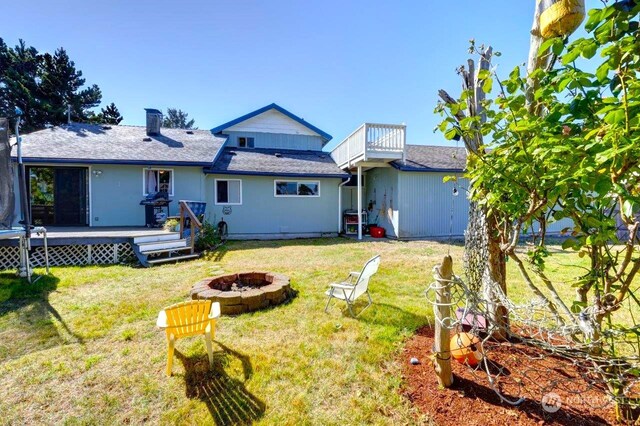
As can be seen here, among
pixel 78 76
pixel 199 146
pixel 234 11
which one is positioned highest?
pixel 78 76

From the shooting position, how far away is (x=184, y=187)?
37.2 ft

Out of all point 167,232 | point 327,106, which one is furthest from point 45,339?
point 327,106

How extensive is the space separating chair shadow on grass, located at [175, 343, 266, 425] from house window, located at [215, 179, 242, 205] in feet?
30.7

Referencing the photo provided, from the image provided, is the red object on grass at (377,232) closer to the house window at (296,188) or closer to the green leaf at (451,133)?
the house window at (296,188)

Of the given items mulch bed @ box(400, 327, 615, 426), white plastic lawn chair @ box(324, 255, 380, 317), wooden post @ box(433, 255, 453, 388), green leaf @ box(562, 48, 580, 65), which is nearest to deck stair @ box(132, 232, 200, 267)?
white plastic lawn chair @ box(324, 255, 380, 317)

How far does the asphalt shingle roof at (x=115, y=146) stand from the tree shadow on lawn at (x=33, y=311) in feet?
18.4

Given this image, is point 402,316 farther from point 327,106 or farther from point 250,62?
point 327,106

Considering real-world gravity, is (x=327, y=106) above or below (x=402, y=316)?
above

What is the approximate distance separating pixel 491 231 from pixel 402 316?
1.67 metres

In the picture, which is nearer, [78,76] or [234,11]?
[234,11]

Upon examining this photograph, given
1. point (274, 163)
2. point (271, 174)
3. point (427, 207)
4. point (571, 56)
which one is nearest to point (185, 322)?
point (571, 56)

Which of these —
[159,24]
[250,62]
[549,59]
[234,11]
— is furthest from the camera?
Result: [250,62]

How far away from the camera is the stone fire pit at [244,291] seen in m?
4.13

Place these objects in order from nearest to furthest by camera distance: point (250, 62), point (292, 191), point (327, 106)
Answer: point (292, 191) < point (250, 62) < point (327, 106)
